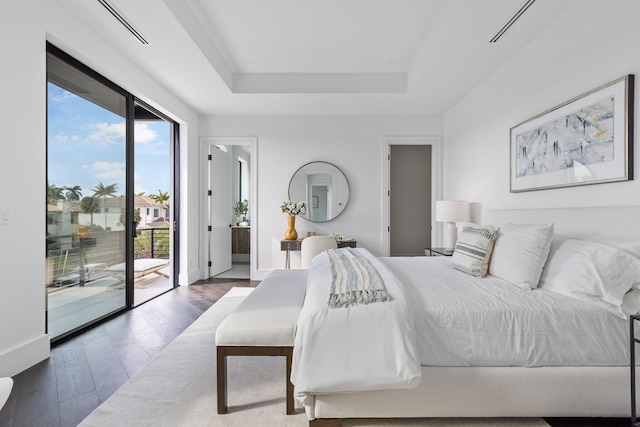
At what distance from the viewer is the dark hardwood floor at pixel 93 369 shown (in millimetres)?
1723

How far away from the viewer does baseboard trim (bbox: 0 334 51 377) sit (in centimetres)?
204

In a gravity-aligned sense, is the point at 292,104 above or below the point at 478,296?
above

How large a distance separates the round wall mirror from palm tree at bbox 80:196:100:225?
263cm

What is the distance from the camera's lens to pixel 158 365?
2.29 meters

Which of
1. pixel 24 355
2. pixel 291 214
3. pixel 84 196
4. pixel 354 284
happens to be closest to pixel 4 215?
pixel 84 196

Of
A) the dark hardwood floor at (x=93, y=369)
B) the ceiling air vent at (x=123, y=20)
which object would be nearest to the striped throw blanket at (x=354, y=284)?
the dark hardwood floor at (x=93, y=369)

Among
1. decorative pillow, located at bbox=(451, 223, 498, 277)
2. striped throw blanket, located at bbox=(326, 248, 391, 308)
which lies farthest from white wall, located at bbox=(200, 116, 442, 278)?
striped throw blanket, located at bbox=(326, 248, 391, 308)

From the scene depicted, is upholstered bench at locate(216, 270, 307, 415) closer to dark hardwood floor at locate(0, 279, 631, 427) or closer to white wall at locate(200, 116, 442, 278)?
dark hardwood floor at locate(0, 279, 631, 427)

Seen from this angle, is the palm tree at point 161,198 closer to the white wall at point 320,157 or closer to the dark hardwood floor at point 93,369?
the white wall at point 320,157

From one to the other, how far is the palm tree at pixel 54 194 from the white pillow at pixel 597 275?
12.0 ft

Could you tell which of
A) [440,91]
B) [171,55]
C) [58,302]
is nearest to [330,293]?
[58,302]

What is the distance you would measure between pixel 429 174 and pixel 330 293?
4.74 m

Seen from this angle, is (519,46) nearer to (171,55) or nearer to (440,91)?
(440,91)

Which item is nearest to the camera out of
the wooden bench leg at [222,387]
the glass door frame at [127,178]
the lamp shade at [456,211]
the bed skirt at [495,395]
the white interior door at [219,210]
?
the bed skirt at [495,395]
